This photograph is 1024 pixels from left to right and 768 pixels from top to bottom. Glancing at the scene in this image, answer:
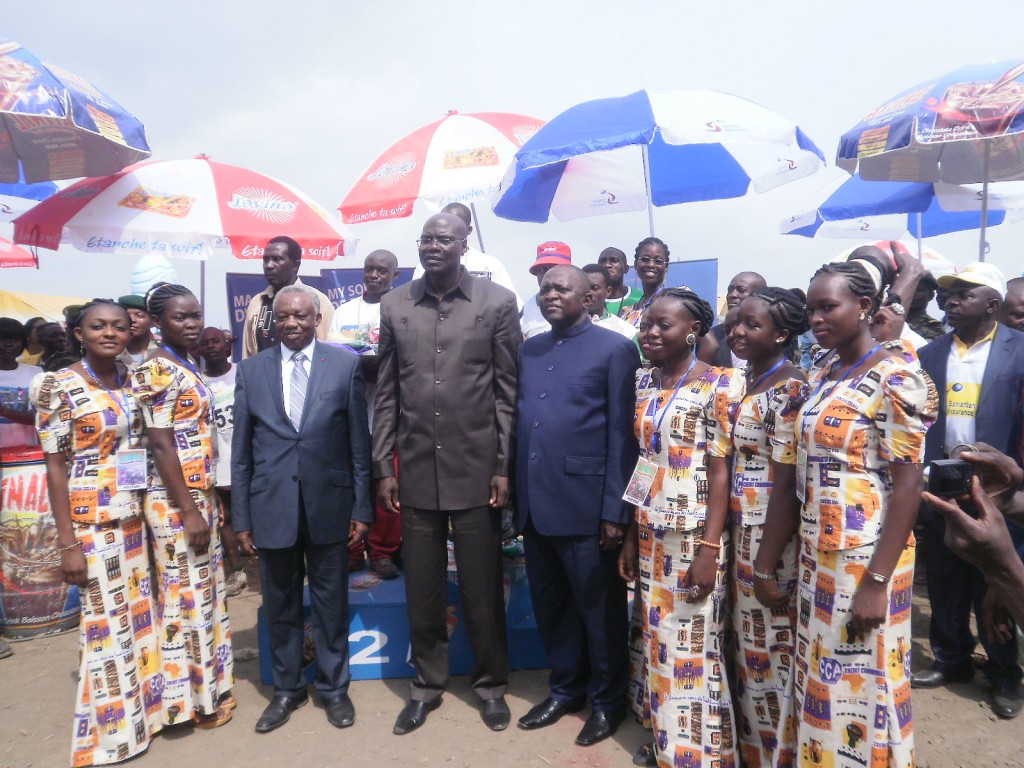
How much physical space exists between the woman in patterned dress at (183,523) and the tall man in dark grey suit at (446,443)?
0.91 meters

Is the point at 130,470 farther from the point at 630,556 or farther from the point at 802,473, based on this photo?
the point at 802,473

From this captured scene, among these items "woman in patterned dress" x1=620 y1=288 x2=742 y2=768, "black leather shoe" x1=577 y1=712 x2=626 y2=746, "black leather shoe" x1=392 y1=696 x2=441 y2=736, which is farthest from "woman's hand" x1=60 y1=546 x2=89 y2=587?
"woman in patterned dress" x1=620 y1=288 x2=742 y2=768

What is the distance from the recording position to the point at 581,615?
3455 mm

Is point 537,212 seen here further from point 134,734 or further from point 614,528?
point 134,734

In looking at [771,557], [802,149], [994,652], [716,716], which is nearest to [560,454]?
[771,557]

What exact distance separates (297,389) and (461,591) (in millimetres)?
1363

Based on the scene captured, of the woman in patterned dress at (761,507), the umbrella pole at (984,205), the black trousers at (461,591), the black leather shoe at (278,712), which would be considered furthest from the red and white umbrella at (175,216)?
the umbrella pole at (984,205)

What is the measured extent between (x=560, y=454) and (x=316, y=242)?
432cm

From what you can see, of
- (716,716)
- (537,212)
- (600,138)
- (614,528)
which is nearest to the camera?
(716,716)

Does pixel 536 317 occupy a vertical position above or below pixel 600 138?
below

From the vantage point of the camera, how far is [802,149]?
5.68 meters

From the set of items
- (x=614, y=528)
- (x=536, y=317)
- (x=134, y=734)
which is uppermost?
(x=536, y=317)

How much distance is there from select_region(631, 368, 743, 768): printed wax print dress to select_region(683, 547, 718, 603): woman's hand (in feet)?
0.15

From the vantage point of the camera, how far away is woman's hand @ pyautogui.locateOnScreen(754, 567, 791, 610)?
2668 millimetres
